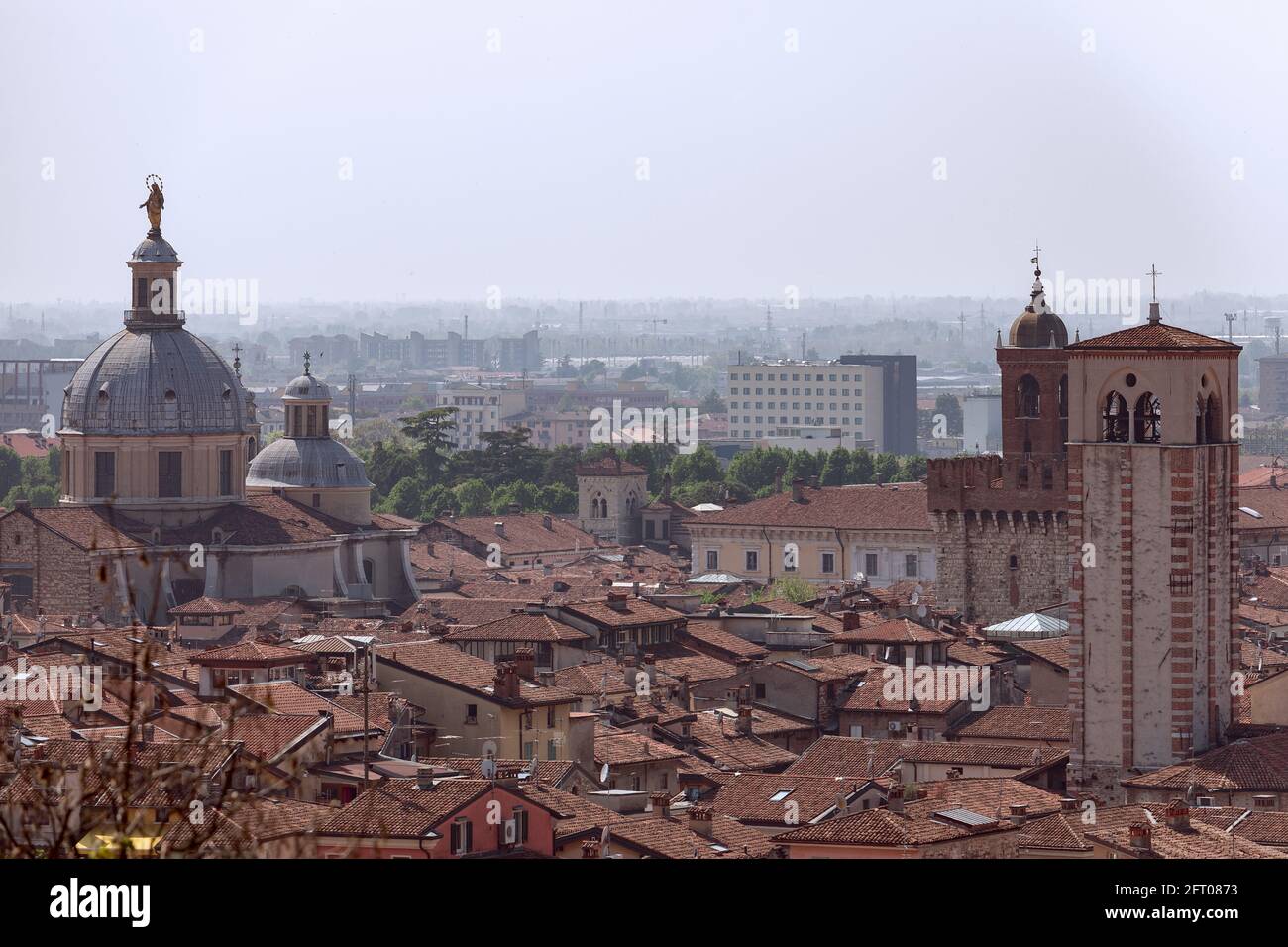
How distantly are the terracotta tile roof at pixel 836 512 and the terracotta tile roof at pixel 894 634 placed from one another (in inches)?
1063

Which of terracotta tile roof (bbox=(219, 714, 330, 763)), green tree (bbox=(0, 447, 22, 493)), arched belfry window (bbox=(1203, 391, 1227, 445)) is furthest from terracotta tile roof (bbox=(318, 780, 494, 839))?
green tree (bbox=(0, 447, 22, 493))

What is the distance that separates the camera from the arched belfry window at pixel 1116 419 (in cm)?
3622

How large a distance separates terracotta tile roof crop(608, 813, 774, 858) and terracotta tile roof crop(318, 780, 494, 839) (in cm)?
135

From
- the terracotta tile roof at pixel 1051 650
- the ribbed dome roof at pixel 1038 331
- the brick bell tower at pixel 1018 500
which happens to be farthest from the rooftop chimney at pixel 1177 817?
the ribbed dome roof at pixel 1038 331

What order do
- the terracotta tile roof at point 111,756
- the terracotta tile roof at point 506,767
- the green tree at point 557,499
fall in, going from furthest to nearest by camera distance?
the green tree at point 557,499 → the terracotta tile roof at point 506,767 → the terracotta tile roof at point 111,756

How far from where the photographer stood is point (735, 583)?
69750 millimetres

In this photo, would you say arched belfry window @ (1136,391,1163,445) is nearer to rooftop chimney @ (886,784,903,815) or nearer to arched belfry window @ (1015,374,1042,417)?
rooftop chimney @ (886,784,903,815)

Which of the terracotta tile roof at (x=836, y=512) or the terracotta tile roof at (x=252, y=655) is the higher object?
the terracotta tile roof at (x=252, y=655)

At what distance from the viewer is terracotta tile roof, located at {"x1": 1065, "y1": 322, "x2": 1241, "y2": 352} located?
1433 inches

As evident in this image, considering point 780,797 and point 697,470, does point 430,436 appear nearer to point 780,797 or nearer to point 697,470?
point 697,470

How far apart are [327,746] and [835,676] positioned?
1499 cm

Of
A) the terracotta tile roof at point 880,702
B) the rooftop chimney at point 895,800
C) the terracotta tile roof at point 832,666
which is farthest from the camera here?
the terracotta tile roof at point 832,666

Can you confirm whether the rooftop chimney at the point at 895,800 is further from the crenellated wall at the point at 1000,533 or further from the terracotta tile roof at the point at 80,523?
the terracotta tile roof at the point at 80,523
